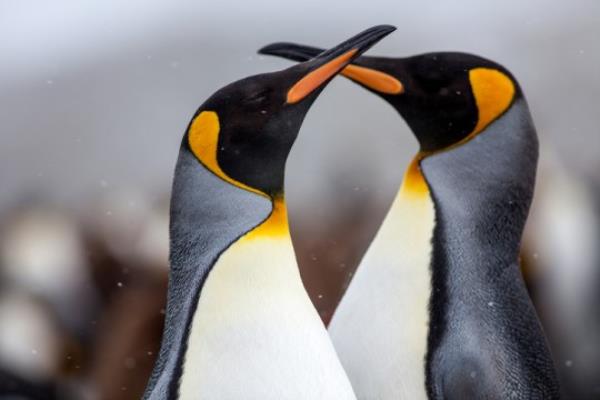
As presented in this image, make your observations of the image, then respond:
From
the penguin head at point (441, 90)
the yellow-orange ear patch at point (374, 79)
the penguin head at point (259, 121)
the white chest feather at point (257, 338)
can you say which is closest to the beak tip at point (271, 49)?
the penguin head at point (441, 90)

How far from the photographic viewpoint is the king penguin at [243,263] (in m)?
1.23

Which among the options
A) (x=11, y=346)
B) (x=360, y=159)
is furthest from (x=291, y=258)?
(x=360, y=159)

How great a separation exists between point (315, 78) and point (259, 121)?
0.29 ft

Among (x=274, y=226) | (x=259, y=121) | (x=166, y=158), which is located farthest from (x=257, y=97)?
(x=166, y=158)

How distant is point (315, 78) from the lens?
1.33m

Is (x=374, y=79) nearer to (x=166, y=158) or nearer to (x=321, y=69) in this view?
(x=321, y=69)

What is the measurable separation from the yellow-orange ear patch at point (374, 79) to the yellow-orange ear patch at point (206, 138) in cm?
32

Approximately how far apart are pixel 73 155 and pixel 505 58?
8.01 ft

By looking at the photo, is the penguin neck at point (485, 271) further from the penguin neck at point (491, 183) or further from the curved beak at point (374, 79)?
the curved beak at point (374, 79)

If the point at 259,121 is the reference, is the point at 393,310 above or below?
below

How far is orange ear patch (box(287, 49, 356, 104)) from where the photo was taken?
1325 mm

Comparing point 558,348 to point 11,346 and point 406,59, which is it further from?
point 406,59

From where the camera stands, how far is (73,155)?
16.8 ft

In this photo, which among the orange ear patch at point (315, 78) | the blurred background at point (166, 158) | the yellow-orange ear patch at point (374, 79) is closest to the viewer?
the orange ear patch at point (315, 78)
